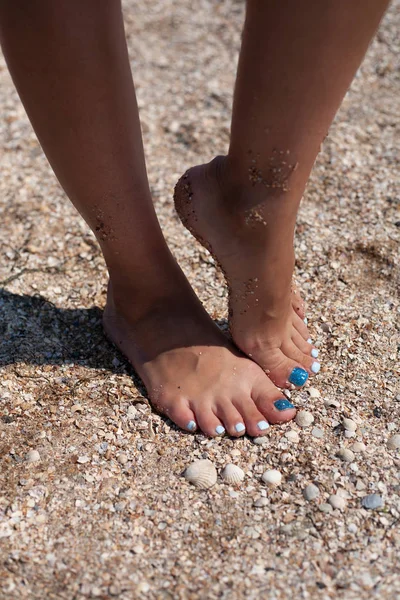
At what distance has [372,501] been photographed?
51.5 inches

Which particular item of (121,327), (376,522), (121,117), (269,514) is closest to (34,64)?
(121,117)

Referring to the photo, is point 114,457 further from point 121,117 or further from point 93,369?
point 121,117

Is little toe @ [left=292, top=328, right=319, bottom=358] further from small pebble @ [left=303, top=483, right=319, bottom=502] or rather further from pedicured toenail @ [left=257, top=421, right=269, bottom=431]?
small pebble @ [left=303, top=483, right=319, bottom=502]

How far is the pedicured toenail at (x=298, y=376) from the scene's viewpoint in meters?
1.55

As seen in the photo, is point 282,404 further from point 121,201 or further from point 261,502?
point 121,201

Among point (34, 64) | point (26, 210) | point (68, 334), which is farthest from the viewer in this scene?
point (26, 210)

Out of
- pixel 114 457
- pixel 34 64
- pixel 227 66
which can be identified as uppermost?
pixel 34 64

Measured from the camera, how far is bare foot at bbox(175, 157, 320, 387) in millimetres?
1274

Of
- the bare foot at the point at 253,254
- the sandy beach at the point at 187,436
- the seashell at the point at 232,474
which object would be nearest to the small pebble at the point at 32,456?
the sandy beach at the point at 187,436

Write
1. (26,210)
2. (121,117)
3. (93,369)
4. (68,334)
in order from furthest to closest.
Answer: (26,210) < (68,334) < (93,369) < (121,117)

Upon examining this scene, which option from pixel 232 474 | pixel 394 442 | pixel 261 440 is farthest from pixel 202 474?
pixel 394 442

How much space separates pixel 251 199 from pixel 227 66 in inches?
71.9

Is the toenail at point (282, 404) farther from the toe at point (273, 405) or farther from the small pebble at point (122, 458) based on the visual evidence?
the small pebble at point (122, 458)

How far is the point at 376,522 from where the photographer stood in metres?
1.27
